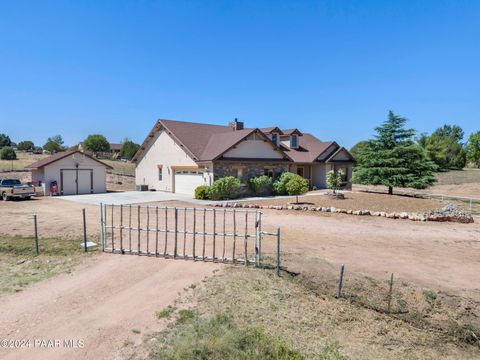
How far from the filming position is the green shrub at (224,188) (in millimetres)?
24420

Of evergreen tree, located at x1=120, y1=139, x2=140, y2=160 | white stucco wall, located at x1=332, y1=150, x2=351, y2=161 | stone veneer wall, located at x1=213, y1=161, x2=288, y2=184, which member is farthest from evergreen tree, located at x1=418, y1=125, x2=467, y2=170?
evergreen tree, located at x1=120, y1=139, x2=140, y2=160

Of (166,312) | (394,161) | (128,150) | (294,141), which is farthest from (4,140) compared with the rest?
(166,312)

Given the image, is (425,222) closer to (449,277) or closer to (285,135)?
(449,277)

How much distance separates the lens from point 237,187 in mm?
25422

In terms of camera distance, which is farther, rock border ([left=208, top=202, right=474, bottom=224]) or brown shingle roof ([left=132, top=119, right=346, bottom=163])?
brown shingle roof ([left=132, top=119, right=346, bottom=163])

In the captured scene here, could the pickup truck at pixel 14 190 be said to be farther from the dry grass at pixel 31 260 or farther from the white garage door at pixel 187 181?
the dry grass at pixel 31 260

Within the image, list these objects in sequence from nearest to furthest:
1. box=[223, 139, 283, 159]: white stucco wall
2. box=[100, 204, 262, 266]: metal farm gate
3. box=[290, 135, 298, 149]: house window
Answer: box=[100, 204, 262, 266]: metal farm gate < box=[223, 139, 283, 159]: white stucco wall < box=[290, 135, 298, 149]: house window

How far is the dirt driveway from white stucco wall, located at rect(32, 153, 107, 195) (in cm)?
2074

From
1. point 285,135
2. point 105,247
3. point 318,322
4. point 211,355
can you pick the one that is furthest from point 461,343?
point 285,135

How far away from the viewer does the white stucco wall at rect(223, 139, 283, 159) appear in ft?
89.1

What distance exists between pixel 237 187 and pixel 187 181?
505cm

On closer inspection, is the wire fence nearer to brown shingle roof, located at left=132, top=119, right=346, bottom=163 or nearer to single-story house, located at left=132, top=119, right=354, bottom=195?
single-story house, located at left=132, top=119, right=354, bottom=195

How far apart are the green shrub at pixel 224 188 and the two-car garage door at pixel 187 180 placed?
92.0 inches

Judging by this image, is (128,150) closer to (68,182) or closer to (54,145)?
(54,145)
